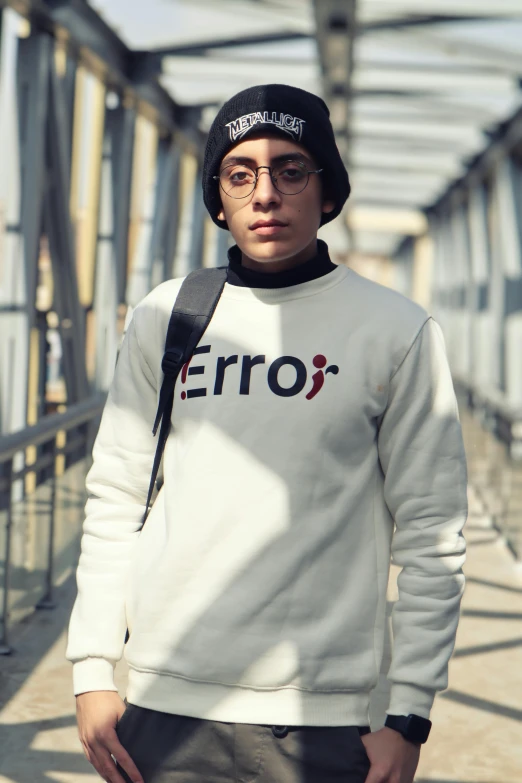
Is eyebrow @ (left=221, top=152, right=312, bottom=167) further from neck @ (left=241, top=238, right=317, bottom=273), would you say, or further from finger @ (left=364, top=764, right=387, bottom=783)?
finger @ (left=364, top=764, right=387, bottom=783)

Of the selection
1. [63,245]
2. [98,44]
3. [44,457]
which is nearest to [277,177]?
[44,457]

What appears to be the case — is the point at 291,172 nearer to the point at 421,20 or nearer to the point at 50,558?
the point at 50,558

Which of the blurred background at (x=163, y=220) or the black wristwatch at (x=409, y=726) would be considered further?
the blurred background at (x=163, y=220)

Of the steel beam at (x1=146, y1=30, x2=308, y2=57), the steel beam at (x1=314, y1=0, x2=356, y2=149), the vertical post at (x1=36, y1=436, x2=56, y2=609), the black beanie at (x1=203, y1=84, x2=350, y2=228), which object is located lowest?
the vertical post at (x1=36, y1=436, x2=56, y2=609)

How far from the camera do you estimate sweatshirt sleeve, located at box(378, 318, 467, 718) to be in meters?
1.60

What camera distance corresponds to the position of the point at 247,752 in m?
1.57

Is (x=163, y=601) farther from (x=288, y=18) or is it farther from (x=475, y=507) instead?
(x=288, y=18)

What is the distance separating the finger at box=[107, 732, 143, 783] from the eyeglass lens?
85cm

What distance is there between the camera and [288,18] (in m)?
8.51

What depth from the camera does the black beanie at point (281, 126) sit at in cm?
166

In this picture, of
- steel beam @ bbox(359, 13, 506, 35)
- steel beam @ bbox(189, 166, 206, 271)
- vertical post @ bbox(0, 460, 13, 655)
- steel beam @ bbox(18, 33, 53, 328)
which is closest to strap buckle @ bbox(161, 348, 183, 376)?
vertical post @ bbox(0, 460, 13, 655)

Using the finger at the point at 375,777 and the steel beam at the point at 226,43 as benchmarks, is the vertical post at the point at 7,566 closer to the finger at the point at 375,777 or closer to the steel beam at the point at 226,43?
the finger at the point at 375,777

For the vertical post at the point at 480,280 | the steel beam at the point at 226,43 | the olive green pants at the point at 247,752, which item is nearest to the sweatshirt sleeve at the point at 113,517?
the olive green pants at the point at 247,752

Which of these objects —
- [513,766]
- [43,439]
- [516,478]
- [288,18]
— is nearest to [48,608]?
[43,439]
